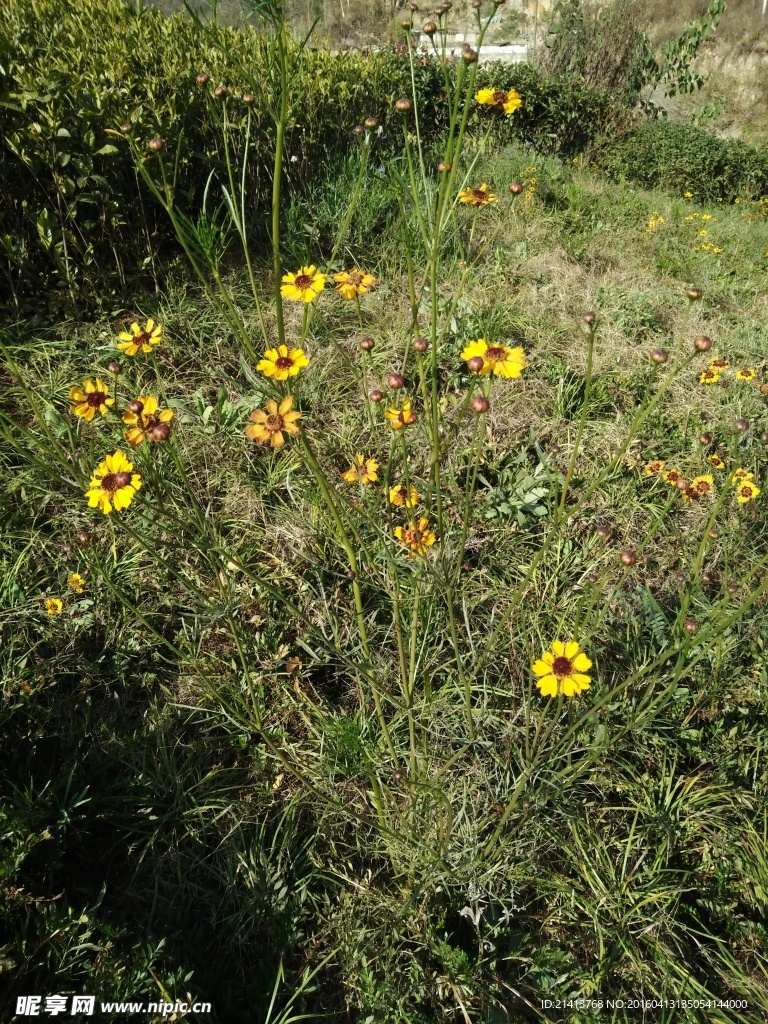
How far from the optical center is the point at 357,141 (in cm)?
402

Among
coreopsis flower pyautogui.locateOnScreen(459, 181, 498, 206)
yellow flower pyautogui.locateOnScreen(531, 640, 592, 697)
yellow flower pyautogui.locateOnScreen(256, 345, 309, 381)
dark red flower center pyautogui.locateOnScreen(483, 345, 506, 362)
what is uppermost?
coreopsis flower pyautogui.locateOnScreen(459, 181, 498, 206)

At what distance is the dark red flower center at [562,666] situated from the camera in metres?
1.17

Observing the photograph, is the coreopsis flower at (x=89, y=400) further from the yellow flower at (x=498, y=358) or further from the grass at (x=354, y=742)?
the yellow flower at (x=498, y=358)

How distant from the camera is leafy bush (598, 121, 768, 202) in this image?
265 inches

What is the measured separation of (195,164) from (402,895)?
332 cm

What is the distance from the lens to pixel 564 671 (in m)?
1.18

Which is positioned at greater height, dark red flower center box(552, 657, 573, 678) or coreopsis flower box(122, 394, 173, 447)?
coreopsis flower box(122, 394, 173, 447)

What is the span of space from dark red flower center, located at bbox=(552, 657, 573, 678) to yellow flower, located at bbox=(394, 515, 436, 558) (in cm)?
35

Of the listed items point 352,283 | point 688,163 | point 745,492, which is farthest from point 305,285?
point 688,163

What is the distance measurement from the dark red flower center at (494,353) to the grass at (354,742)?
182 millimetres

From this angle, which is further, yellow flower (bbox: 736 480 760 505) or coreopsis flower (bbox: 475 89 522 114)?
yellow flower (bbox: 736 480 760 505)

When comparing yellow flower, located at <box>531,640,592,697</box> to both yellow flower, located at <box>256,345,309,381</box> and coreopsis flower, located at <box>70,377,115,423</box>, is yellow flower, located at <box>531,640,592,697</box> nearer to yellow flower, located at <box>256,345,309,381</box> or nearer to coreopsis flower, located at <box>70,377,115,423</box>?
yellow flower, located at <box>256,345,309,381</box>

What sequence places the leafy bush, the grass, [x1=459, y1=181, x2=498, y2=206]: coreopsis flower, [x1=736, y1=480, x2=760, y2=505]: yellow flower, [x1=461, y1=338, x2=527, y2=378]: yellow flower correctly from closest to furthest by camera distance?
1. [x1=461, y1=338, x2=527, y2=378]: yellow flower
2. the grass
3. [x1=459, y1=181, x2=498, y2=206]: coreopsis flower
4. [x1=736, y1=480, x2=760, y2=505]: yellow flower
5. the leafy bush

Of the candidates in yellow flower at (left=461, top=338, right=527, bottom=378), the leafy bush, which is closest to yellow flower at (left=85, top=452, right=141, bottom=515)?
yellow flower at (left=461, top=338, right=527, bottom=378)
